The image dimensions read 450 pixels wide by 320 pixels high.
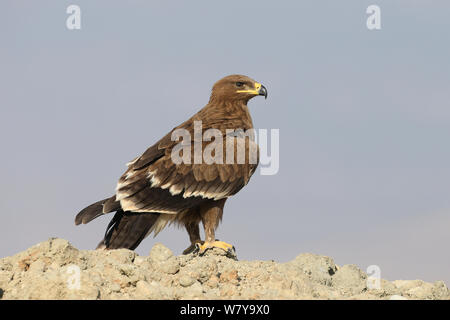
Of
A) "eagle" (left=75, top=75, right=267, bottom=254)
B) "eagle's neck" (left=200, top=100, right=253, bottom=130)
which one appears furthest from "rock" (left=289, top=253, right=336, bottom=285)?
"eagle's neck" (left=200, top=100, right=253, bottom=130)

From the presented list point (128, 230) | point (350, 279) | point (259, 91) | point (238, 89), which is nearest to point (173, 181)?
point (128, 230)

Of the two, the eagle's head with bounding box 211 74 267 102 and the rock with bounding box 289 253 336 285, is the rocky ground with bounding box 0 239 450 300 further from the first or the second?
the eagle's head with bounding box 211 74 267 102

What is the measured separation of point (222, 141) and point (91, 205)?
7.88 feet

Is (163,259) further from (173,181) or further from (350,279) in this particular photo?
(350,279)

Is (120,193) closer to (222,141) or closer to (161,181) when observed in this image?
(161,181)

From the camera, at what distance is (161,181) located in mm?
10805

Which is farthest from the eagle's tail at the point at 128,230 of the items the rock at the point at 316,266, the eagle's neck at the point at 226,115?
the rock at the point at 316,266

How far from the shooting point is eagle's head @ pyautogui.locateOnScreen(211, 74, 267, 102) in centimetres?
1202

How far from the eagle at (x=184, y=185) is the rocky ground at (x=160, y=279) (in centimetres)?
92

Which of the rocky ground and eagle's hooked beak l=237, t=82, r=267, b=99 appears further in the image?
eagle's hooked beak l=237, t=82, r=267, b=99

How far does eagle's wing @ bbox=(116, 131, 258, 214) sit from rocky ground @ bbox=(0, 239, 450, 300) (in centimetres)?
104

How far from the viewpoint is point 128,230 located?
10.6 m

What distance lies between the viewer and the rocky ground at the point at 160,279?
27.1 ft
